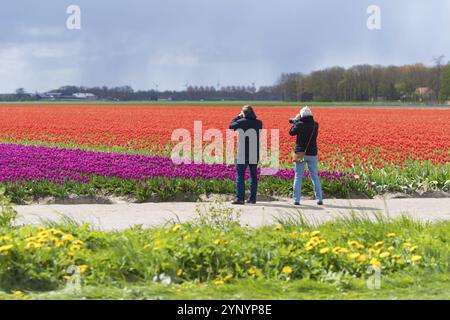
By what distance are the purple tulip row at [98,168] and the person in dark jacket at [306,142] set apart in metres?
1.84

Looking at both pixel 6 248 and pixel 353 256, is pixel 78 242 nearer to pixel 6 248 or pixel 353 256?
pixel 6 248

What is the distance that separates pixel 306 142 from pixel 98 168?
571cm

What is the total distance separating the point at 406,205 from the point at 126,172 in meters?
6.53

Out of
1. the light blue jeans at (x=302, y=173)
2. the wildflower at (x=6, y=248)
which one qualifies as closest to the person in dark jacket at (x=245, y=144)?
the light blue jeans at (x=302, y=173)

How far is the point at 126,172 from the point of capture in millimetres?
17125

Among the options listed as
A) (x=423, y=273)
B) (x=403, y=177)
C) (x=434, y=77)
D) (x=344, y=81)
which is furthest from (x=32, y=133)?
(x=434, y=77)

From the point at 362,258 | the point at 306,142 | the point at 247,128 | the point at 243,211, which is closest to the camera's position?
the point at 362,258

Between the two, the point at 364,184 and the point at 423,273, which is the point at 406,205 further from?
the point at 423,273

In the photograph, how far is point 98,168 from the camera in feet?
58.5

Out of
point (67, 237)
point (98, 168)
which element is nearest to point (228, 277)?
point (67, 237)

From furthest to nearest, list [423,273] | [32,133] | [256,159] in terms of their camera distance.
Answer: [32,133] → [256,159] → [423,273]

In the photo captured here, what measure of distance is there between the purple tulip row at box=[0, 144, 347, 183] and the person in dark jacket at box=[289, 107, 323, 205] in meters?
1.84

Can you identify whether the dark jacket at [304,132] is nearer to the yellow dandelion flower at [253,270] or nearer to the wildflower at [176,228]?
the wildflower at [176,228]

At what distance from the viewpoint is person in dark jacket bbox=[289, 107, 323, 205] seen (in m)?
14.7
